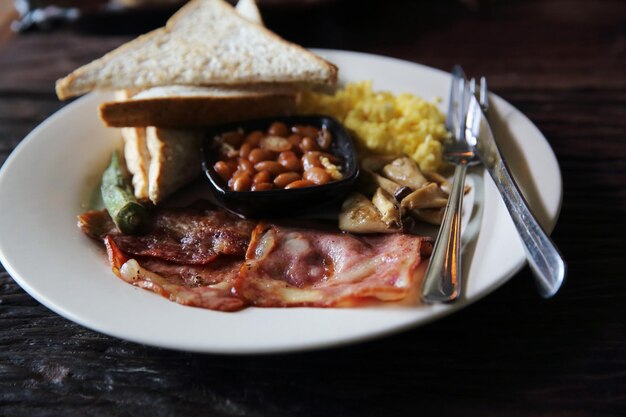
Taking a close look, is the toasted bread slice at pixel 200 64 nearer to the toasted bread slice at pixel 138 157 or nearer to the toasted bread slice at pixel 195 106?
the toasted bread slice at pixel 195 106

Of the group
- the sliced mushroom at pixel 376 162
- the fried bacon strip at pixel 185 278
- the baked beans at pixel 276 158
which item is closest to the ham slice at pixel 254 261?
the fried bacon strip at pixel 185 278

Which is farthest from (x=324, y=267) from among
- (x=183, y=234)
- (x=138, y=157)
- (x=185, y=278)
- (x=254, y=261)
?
(x=138, y=157)

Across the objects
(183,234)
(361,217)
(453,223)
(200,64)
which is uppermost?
(200,64)

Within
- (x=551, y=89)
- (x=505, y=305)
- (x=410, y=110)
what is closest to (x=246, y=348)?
(x=505, y=305)

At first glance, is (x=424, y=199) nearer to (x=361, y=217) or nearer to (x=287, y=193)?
(x=361, y=217)

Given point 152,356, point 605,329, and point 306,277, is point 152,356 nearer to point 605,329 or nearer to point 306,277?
point 306,277

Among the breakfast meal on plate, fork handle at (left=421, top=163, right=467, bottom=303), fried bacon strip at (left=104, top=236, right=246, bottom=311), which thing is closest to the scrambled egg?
the breakfast meal on plate
